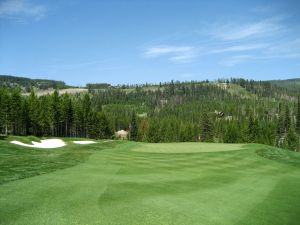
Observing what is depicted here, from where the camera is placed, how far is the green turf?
49.7ft

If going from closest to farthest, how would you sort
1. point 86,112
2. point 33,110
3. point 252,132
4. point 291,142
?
point 33,110, point 86,112, point 291,142, point 252,132

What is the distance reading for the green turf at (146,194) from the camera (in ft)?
49.7

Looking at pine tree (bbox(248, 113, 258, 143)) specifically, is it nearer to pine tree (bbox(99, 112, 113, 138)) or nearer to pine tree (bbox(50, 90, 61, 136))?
pine tree (bbox(99, 112, 113, 138))

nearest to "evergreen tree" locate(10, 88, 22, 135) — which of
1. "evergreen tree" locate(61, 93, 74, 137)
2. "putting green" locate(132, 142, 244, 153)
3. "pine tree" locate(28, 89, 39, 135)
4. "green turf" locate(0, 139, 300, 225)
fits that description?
"pine tree" locate(28, 89, 39, 135)

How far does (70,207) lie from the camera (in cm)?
1580

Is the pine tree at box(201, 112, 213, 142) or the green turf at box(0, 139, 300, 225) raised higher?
the green turf at box(0, 139, 300, 225)

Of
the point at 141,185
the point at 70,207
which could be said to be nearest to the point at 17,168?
the point at 141,185

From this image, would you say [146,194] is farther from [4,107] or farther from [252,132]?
[252,132]

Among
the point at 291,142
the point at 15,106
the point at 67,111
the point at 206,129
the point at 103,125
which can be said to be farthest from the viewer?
the point at 206,129

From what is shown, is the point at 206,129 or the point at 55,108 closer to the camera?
the point at 55,108

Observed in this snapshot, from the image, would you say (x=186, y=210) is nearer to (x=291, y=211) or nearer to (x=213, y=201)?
(x=213, y=201)

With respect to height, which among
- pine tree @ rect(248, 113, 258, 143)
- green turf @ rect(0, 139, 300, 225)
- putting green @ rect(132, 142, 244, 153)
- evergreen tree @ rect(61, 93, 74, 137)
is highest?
evergreen tree @ rect(61, 93, 74, 137)

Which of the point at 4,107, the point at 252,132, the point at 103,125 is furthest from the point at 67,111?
the point at 252,132

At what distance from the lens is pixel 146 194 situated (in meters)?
19.7
